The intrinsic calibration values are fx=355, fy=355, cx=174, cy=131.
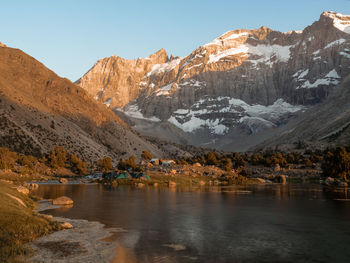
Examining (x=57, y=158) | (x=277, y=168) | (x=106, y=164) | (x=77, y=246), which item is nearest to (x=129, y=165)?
(x=106, y=164)

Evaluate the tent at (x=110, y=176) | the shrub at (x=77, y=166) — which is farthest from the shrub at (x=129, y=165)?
the shrub at (x=77, y=166)

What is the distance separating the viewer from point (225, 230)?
90.3 feet

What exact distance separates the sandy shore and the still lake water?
1.08 metres

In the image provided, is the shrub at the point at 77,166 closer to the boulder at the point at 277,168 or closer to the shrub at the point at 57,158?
the shrub at the point at 57,158

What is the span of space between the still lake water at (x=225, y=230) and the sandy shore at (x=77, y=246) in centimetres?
108

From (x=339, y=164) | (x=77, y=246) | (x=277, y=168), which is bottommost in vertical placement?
(x=77, y=246)

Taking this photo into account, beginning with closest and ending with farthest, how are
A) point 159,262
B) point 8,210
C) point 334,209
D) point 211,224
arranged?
point 159,262 → point 8,210 → point 211,224 → point 334,209

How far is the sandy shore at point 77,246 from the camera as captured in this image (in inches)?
719

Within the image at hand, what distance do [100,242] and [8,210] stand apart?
7677mm

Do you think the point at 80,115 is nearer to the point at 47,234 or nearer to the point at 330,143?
the point at 330,143

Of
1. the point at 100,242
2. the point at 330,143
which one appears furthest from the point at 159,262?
the point at 330,143

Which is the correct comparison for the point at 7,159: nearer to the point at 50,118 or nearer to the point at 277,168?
the point at 50,118

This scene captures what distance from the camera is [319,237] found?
25156 mm

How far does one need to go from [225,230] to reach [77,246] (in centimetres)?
1181
